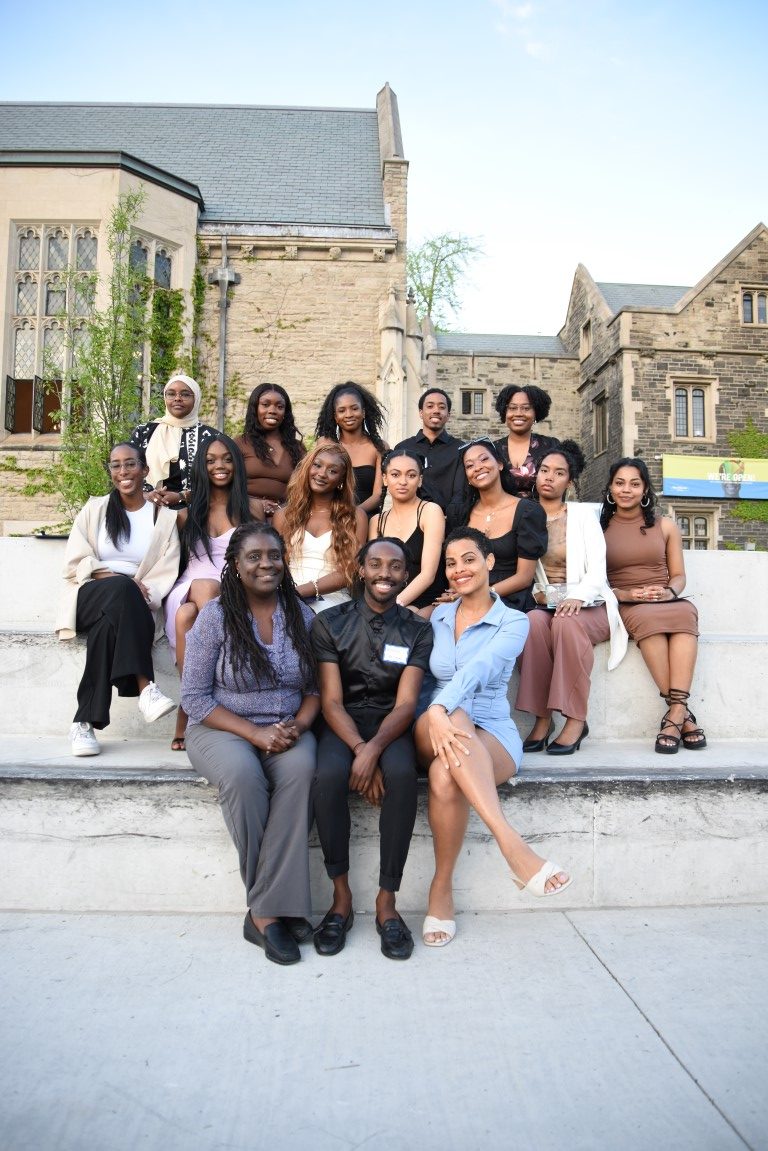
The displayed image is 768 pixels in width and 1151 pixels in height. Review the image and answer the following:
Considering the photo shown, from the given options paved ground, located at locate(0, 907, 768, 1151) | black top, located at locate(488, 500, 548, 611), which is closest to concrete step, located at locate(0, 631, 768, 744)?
black top, located at locate(488, 500, 548, 611)

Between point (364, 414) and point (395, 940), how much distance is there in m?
3.12

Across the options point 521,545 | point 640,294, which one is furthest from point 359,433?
point 640,294

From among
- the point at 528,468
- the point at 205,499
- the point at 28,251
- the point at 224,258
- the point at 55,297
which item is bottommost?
the point at 205,499

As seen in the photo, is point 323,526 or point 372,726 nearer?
point 372,726

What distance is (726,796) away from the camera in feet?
10.2

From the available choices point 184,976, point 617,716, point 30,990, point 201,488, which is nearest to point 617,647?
point 617,716

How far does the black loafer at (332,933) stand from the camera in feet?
8.49

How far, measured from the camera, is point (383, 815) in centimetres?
276

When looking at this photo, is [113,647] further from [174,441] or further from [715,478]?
[715,478]

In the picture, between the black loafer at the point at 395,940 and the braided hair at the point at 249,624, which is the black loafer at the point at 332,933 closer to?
the black loafer at the point at 395,940

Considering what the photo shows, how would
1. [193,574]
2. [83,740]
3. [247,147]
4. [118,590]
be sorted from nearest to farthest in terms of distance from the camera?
[83,740] → [118,590] → [193,574] → [247,147]

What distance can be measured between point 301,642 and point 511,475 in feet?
6.99

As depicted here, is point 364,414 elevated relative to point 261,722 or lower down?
elevated

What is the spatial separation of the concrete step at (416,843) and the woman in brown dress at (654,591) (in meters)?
0.58
